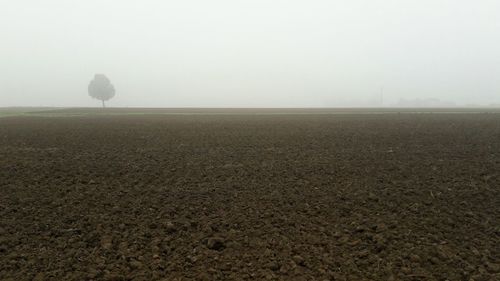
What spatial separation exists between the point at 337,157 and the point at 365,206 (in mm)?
5853

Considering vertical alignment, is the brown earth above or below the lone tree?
below

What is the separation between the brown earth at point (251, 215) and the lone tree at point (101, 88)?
9935 centimetres

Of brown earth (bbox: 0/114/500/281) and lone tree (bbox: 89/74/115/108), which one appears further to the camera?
lone tree (bbox: 89/74/115/108)

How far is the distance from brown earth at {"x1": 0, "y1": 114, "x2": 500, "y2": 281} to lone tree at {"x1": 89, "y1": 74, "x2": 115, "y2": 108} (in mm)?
99350

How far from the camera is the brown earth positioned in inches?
250

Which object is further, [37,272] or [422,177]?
[422,177]

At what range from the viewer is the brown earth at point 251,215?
20.8 ft

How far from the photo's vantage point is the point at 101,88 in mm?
108500

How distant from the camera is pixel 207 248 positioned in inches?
277

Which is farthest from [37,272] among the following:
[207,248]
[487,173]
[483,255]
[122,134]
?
[122,134]

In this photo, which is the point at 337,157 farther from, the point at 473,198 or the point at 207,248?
the point at 207,248

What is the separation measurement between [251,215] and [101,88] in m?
110

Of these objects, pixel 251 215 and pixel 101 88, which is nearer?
pixel 251 215

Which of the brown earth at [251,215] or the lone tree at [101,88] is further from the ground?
the lone tree at [101,88]
